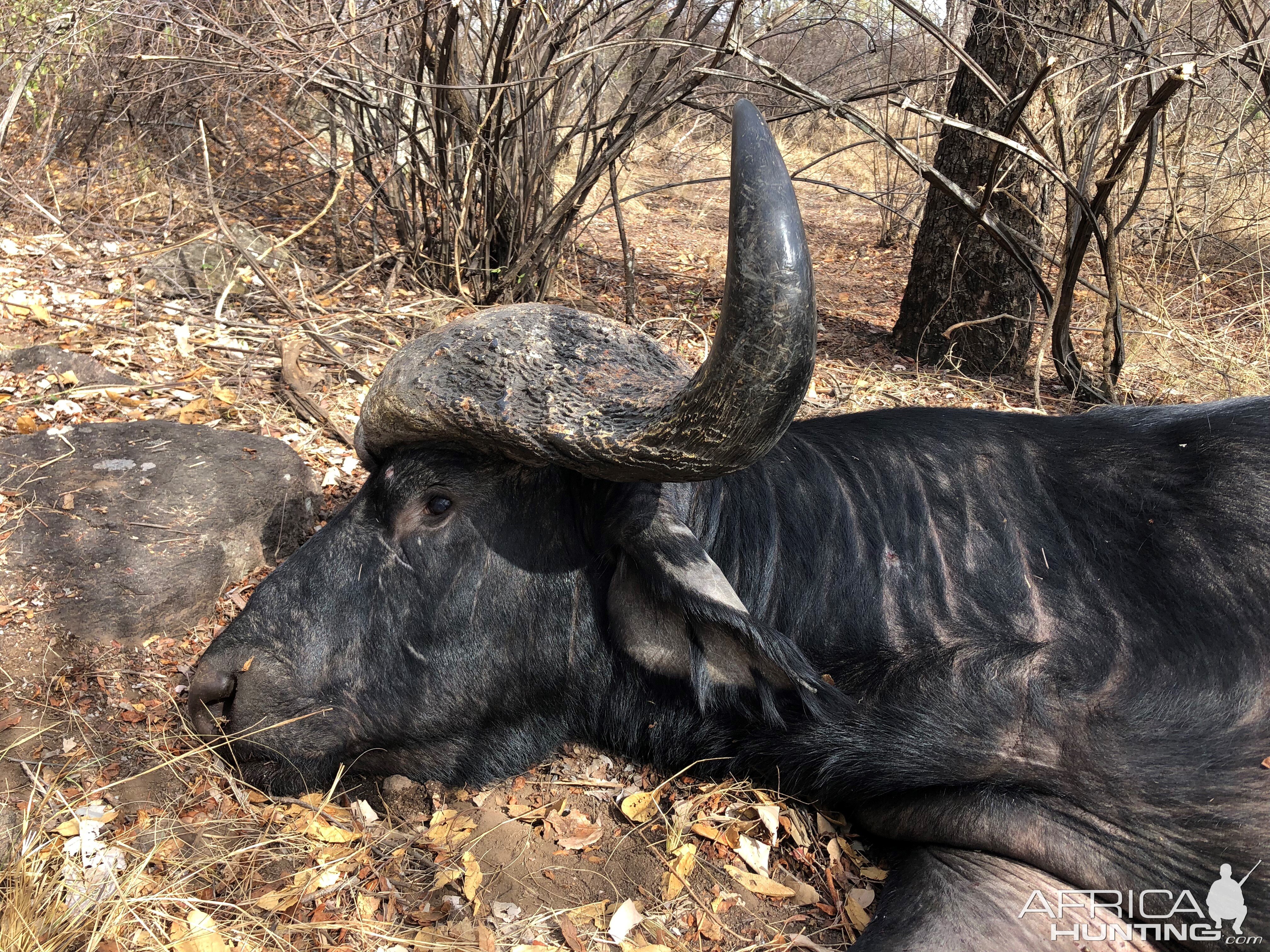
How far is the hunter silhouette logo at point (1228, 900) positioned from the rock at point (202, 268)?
5.41 meters

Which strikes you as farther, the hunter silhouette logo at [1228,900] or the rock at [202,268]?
the rock at [202,268]

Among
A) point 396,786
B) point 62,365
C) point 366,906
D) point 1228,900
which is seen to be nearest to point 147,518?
point 396,786

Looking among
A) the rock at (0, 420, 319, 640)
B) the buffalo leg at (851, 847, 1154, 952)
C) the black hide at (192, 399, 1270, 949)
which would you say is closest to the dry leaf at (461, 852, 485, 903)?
the black hide at (192, 399, 1270, 949)

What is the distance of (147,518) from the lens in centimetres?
350

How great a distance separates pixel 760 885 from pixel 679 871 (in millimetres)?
229

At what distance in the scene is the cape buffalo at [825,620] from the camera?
2.23 metres

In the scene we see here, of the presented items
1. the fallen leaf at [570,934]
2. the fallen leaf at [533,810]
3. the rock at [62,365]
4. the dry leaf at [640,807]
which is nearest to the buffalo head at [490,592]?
the fallen leaf at [533,810]

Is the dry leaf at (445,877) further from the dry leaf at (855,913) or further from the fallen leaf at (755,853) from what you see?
the dry leaf at (855,913)

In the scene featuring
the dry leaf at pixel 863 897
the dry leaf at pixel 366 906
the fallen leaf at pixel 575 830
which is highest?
the dry leaf at pixel 863 897

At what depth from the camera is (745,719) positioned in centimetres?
268

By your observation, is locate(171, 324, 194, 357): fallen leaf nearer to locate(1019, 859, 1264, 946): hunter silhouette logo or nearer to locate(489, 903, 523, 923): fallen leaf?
locate(489, 903, 523, 923): fallen leaf

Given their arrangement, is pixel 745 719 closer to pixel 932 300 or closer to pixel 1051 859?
pixel 1051 859

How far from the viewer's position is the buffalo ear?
7.65 ft

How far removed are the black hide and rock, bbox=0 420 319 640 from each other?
2.28 ft
